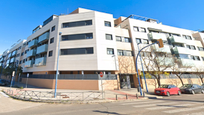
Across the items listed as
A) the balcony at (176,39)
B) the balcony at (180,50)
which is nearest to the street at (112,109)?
the balcony at (180,50)

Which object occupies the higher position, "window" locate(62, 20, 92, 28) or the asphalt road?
"window" locate(62, 20, 92, 28)

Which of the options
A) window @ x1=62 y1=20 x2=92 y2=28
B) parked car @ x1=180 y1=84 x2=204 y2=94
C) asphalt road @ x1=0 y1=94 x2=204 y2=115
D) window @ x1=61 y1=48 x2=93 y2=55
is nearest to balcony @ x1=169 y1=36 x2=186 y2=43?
parked car @ x1=180 y1=84 x2=204 y2=94

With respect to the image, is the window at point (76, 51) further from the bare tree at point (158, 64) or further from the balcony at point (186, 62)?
the balcony at point (186, 62)

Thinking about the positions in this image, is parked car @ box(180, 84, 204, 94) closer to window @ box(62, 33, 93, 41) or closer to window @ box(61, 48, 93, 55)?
window @ box(61, 48, 93, 55)

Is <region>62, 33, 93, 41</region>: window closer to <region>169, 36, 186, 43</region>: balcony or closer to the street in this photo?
the street

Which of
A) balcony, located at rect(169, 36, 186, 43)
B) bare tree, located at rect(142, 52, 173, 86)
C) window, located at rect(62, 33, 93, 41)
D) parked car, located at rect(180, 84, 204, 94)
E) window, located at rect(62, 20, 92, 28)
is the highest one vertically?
window, located at rect(62, 20, 92, 28)

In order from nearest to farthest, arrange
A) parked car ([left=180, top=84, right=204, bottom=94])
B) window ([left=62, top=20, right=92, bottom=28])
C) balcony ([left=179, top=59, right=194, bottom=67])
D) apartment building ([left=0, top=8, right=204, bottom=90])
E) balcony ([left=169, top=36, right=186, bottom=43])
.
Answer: parked car ([left=180, top=84, right=204, bottom=94])
apartment building ([left=0, top=8, right=204, bottom=90])
window ([left=62, top=20, right=92, bottom=28])
balcony ([left=179, top=59, right=194, bottom=67])
balcony ([left=169, top=36, right=186, bottom=43])

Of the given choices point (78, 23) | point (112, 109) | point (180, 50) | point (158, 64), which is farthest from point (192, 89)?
point (78, 23)

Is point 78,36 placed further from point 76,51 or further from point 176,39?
point 176,39

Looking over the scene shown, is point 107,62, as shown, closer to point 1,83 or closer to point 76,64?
point 76,64

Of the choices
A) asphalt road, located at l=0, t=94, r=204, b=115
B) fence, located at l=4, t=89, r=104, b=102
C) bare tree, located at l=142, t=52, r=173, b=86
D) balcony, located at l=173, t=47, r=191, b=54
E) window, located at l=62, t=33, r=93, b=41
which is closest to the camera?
asphalt road, located at l=0, t=94, r=204, b=115

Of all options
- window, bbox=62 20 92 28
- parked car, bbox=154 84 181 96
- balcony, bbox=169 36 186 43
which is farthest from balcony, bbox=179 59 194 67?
window, bbox=62 20 92 28

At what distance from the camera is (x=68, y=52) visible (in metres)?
19.8

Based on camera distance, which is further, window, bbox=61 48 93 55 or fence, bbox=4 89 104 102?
window, bbox=61 48 93 55
